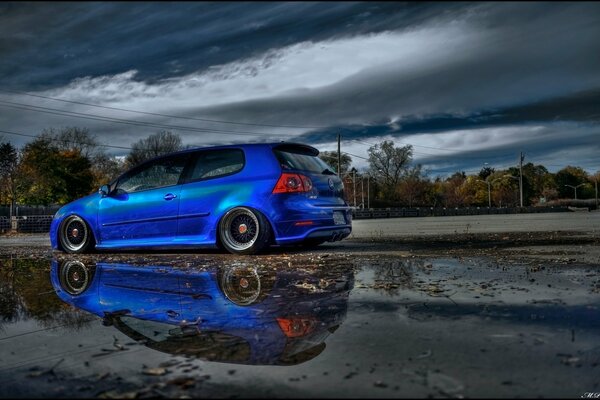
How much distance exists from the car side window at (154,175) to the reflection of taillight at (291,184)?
1636 millimetres

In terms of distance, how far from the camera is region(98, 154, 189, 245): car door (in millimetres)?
7273

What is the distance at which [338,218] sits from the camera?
7625 mm

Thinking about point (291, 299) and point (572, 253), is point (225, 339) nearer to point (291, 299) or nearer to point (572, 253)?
point (291, 299)

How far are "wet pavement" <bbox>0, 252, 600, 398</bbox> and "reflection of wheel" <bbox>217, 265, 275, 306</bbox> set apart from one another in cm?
2

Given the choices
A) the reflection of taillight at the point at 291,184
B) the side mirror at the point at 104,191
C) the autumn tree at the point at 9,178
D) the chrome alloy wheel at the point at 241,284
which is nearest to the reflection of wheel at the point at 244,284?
the chrome alloy wheel at the point at 241,284

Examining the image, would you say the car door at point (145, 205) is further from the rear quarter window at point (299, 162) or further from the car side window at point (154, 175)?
the rear quarter window at point (299, 162)

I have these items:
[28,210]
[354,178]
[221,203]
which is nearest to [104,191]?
[221,203]

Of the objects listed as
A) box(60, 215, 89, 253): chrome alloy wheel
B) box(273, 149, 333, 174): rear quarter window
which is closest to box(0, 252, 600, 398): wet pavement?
box(273, 149, 333, 174): rear quarter window

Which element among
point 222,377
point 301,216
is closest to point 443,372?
point 222,377

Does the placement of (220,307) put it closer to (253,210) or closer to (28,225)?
(253,210)

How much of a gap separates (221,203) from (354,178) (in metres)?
70.9

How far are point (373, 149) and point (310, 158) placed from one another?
281ft

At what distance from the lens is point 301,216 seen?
6.85 meters

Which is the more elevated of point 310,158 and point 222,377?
point 310,158
